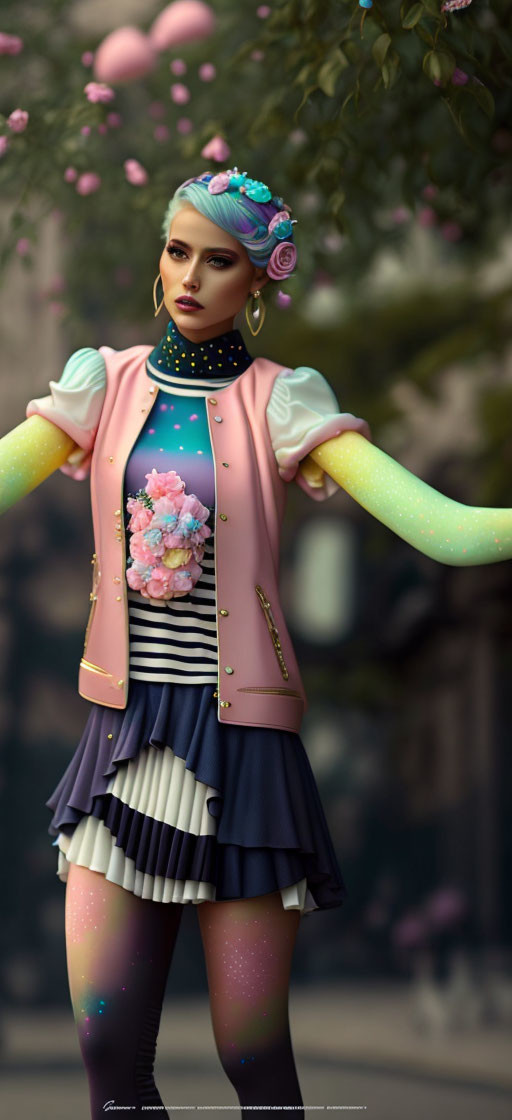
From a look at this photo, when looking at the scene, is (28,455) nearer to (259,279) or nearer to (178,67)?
(259,279)

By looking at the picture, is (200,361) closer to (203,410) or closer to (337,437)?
(203,410)

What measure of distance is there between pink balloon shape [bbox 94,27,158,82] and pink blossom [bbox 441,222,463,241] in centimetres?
138

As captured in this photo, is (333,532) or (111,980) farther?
(333,532)

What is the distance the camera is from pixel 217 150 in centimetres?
435

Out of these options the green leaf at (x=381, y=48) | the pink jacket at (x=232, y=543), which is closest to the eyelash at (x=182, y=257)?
the pink jacket at (x=232, y=543)

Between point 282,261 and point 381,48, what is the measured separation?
58cm

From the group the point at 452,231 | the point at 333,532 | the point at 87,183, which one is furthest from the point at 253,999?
the point at 333,532

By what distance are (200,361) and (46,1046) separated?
5.03 meters

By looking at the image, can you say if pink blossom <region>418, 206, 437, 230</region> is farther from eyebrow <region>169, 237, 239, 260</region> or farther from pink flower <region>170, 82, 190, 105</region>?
eyebrow <region>169, 237, 239, 260</region>

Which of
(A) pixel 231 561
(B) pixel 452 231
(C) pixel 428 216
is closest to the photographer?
(A) pixel 231 561

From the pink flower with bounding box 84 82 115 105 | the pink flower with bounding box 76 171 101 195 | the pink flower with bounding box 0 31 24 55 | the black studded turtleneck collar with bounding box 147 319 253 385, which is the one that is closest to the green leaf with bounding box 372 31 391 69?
the black studded turtleneck collar with bounding box 147 319 253 385

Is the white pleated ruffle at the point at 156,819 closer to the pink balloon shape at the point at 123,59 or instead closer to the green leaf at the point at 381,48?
the green leaf at the point at 381,48

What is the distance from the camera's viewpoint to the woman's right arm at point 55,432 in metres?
2.97

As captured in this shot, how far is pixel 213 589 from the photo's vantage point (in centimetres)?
296
